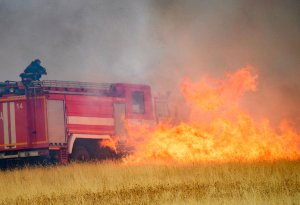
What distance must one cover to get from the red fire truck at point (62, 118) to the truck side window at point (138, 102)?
0.16 ft

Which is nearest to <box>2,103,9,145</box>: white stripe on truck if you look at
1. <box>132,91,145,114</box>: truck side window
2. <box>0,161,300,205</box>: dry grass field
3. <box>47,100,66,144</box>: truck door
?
<box>47,100,66,144</box>: truck door

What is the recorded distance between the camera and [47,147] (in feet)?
60.8

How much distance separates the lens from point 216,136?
18.5 metres

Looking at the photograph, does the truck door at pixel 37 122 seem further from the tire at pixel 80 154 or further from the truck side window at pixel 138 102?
the truck side window at pixel 138 102

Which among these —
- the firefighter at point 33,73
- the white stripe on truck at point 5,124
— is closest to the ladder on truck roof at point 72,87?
the firefighter at point 33,73

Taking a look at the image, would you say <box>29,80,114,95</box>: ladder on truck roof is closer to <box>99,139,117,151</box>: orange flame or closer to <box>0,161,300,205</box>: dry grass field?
<box>99,139,117,151</box>: orange flame

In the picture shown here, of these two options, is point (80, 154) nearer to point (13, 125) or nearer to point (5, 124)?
point (13, 125)

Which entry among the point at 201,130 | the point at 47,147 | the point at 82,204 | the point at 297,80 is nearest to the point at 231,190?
the point at 82,204

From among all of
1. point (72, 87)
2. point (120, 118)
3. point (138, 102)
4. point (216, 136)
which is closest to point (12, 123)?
point (72, 87)

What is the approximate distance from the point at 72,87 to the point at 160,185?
363 inches

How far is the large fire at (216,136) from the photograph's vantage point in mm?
18203

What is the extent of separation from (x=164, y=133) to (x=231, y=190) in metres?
9.28

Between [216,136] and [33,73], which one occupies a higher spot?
[33,73]

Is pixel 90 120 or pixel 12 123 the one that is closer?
pixel 12 123
